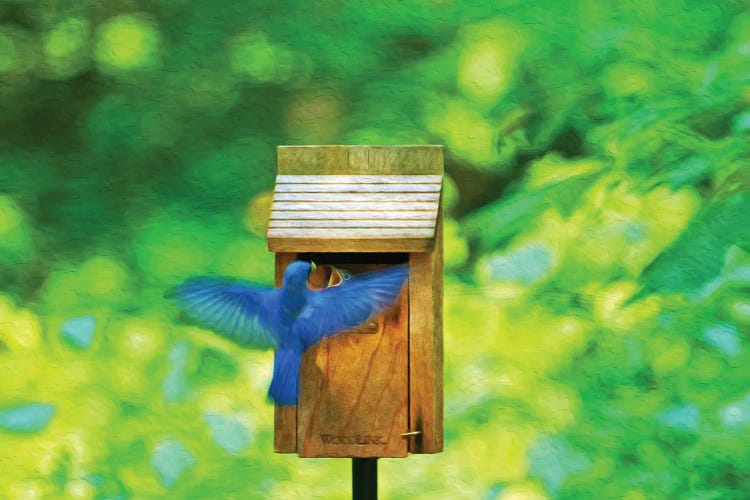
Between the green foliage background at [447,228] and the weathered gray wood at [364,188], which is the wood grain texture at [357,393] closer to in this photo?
the weathered gray wood at [364,188]

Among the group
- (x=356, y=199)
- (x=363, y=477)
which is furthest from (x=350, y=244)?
(x=363, y=477)

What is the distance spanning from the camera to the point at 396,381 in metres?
2.94

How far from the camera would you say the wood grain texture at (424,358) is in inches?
115

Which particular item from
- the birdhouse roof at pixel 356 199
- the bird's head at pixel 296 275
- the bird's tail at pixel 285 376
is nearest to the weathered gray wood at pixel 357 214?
the birdhouse roof at pixel 356 199

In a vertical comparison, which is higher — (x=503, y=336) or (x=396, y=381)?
(x=503, y=336)

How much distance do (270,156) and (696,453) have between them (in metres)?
1.75

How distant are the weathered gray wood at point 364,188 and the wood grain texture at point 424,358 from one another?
157mm

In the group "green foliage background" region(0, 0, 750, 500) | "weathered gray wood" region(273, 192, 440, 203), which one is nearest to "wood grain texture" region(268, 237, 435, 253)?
"weathered gray wood" region(273, 192, 440, 203)

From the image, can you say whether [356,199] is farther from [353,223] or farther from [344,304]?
[344,304]

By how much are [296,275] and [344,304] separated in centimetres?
12

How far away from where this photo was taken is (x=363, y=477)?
3.01 meters

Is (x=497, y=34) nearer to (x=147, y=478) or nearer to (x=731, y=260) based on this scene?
(x=731, y=260)

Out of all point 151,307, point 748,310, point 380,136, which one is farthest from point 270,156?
point 748,310

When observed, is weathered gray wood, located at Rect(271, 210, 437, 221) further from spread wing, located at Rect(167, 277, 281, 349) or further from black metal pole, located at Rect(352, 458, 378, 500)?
black metal pole, located at Rect(352, 458, 378, 500)
